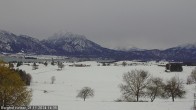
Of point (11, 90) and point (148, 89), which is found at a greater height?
point (11, 90)

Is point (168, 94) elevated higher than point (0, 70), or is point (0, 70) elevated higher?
point (0, 70)

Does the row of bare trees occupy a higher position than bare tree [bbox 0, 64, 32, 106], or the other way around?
bare tree [bbox 0, 64, 32, 106]

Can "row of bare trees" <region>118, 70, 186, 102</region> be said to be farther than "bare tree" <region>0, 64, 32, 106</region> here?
Yes

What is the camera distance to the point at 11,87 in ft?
133

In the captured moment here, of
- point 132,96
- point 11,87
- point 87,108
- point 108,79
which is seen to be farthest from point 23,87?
point 108,79

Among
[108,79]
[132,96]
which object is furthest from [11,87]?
[108,79]

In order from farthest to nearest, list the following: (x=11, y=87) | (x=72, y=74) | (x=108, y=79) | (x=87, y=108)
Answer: (x=72, y=74)
(x=108, y=79)
(x=87, y=108)
(x=11, y=87)

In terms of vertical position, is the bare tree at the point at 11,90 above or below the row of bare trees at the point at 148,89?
above

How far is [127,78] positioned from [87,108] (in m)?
38.7

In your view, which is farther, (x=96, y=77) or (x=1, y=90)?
(x=96, y=77)

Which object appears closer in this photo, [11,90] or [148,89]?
[11,90]

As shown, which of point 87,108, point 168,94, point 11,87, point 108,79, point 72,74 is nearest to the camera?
point 11,87

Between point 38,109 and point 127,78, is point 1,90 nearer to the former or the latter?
point 38,109

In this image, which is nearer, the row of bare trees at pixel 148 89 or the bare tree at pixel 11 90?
the bare tree at pixel 11 90
